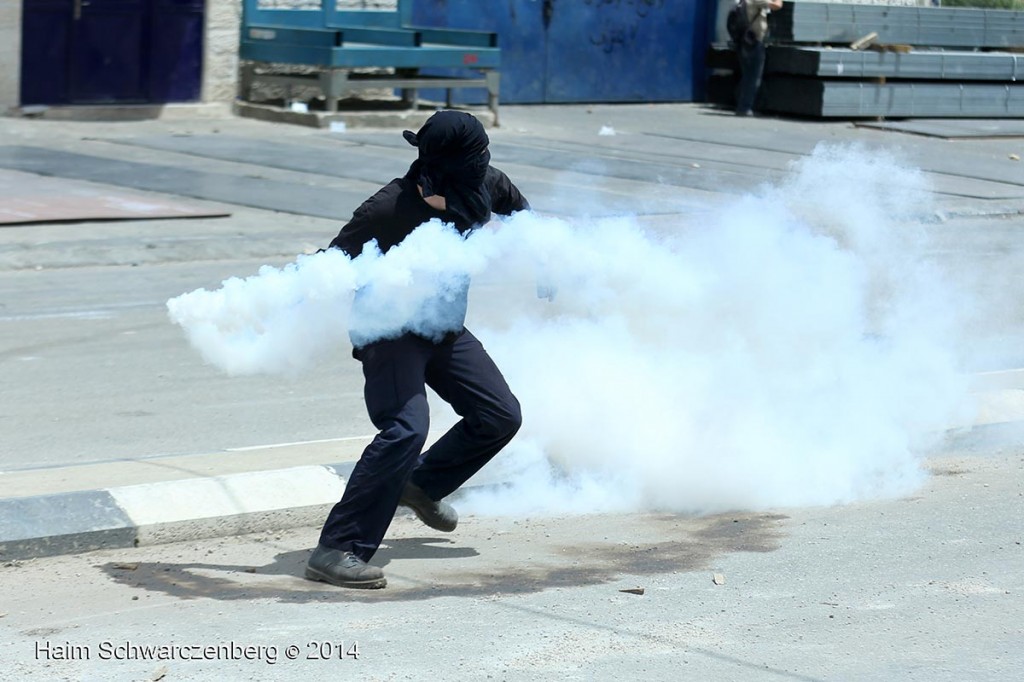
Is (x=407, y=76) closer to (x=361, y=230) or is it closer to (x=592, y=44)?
(x=592, y=44)

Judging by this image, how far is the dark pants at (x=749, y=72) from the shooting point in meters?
22.3

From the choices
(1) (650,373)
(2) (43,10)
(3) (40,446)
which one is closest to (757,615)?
(1) (650,373)

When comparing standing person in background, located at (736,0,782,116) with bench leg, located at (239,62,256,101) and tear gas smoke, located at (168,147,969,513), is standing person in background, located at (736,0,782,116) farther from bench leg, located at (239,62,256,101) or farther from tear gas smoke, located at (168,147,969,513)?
tear gas smoke, located at (168,147,969,513)

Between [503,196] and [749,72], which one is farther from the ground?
[749,72]

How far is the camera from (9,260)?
10992 mm

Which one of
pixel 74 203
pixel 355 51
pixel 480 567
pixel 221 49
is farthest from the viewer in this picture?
pixel 221 49

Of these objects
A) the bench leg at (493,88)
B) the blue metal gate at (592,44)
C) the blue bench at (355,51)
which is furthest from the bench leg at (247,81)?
the bench leg at (493,88)

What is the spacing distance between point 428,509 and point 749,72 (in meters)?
18.1

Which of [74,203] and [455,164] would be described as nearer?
[455,164]

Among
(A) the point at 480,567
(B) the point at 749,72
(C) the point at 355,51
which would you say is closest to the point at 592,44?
(B) the point at 749,72

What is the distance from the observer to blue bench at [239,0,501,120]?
1878cm

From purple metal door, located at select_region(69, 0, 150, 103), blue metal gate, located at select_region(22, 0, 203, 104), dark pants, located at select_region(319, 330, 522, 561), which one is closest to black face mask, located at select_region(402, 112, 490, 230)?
dark pants, located at select_region(319, 330, 522, 561)

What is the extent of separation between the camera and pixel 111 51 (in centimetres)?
1880

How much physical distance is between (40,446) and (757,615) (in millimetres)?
3419
